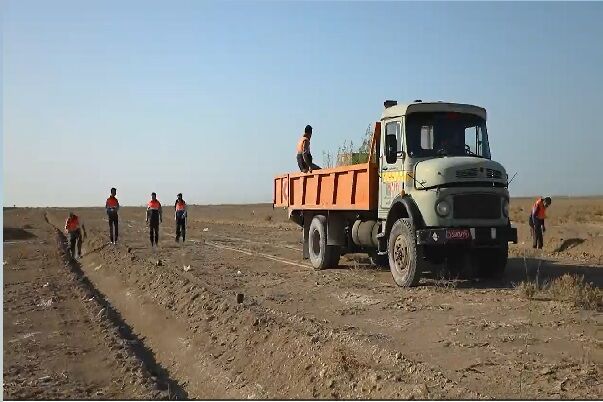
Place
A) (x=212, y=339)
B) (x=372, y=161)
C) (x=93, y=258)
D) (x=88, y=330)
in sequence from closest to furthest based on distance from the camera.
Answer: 1. (x=212, y=339)
2. (x=88, y=330)
3. (x=372, y=161)
4. (x=93, y=258)

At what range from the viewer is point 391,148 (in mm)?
11102

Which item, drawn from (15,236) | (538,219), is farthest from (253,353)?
(15,236)

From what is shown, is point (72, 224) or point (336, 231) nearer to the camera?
point (336, 231)

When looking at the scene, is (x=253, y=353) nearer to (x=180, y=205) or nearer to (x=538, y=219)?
(x=538, y=219)

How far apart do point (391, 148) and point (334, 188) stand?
2.33 metres

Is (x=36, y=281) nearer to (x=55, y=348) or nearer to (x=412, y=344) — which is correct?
(x=55, y=348)

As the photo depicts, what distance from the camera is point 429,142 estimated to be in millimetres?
11016

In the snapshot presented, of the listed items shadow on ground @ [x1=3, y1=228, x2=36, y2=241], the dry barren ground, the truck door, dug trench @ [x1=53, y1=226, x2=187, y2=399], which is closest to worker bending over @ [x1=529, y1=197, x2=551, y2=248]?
the dry barren ground

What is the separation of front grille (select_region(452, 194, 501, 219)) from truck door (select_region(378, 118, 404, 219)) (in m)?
1.11

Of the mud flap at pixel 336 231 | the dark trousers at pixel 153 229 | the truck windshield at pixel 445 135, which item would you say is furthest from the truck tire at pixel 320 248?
the dark trousers at pixel 153 229

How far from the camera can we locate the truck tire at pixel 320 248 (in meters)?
13.8

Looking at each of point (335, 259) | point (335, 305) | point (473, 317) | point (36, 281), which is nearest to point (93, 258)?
point (36, 281)

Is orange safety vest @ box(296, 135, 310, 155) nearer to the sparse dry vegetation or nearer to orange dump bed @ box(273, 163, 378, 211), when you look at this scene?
orange dump bed @ box(273, 163, 378, 211)

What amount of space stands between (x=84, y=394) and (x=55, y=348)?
7.89 feet
